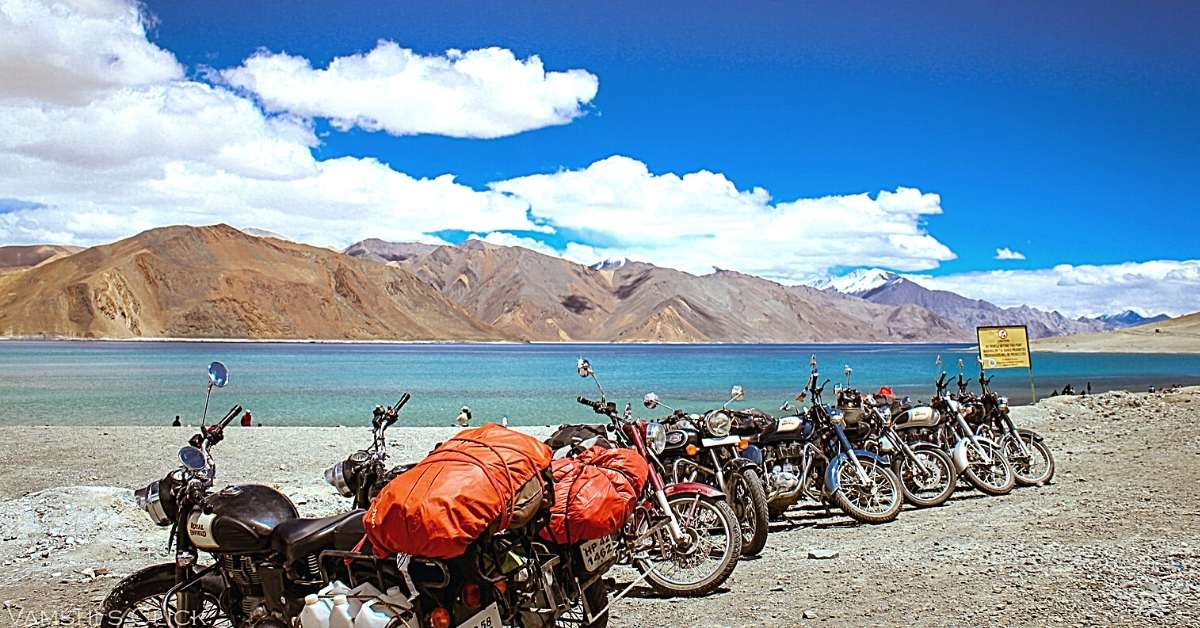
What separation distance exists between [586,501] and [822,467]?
533cm

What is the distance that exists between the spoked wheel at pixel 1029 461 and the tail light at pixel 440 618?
29.0 ft

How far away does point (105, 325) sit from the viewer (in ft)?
502

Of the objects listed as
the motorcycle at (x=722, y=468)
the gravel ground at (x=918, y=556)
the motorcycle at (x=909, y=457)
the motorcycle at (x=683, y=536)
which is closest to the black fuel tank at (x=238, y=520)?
the gravel ground at (x=918, y=556)

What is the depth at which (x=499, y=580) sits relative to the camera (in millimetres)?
4172

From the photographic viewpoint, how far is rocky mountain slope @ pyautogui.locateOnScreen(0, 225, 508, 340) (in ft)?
505

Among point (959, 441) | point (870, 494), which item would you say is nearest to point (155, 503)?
point (870, 494)

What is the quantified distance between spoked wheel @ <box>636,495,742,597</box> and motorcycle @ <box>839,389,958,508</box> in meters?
3.52

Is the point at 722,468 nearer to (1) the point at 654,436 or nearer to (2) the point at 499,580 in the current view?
(1) the point at 654,436

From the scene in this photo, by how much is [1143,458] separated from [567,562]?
11.7 meters

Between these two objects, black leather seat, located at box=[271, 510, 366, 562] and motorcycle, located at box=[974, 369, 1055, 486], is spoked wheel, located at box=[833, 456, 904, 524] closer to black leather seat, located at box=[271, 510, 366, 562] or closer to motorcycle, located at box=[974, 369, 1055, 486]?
motorcycle, located at box=[974, 369, 1055, 486]

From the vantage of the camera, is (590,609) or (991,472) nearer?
(590,609)

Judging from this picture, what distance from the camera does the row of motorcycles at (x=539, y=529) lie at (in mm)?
4172

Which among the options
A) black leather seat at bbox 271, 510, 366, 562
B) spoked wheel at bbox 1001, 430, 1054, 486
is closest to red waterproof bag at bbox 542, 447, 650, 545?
black leather seat at bbox 271, 510, 366, 562

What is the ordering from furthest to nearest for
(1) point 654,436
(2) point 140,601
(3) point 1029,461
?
(3) point 1029,461 → (1) point 654,436 → (2) point 140,601
